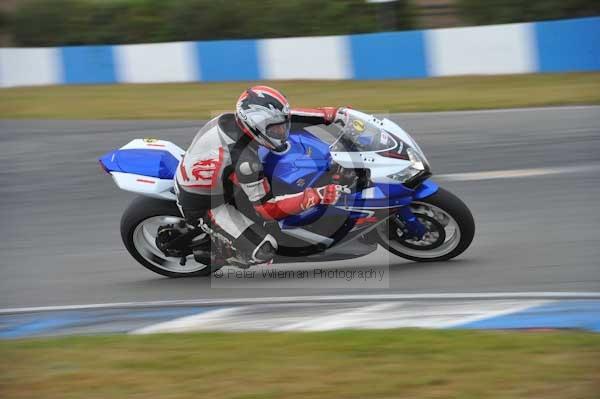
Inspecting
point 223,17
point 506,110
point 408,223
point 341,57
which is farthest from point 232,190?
point 223,17

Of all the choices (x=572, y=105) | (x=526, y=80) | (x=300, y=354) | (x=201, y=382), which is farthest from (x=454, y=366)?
(x=526, y=80)

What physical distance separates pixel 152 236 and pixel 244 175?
3.59ft

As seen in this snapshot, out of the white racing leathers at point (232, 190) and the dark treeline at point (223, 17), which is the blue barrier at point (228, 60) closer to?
the dark treeline at point (223, 17)

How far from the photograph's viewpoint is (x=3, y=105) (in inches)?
531

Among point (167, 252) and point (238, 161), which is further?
point (167, 252)

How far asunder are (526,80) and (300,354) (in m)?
8.83

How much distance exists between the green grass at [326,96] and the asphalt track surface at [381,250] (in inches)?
23.9

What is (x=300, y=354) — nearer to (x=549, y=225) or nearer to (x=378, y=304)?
(x=378, y=304)

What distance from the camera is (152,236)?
6.61 metres

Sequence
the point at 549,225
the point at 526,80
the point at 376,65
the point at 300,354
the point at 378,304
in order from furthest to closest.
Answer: the point at 376,65 < the point at 526,80 < the point at 549,225 < the point at 378,304 < the point at 300,354

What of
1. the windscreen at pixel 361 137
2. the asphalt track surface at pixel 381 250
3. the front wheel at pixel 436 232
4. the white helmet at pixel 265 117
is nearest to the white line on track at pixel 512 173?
the asphalt track surface at pixel 381 250

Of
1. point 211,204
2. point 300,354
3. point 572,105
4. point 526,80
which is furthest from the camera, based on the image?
point 526,80

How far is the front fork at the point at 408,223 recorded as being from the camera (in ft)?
20.3

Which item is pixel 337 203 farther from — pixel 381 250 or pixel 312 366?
pixel 312 366
